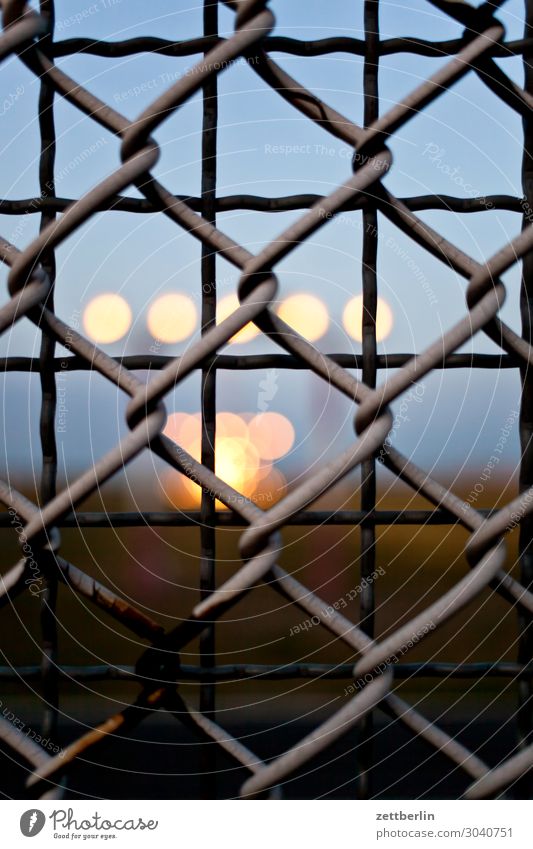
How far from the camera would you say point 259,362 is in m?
0.55

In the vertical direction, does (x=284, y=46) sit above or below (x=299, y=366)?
above

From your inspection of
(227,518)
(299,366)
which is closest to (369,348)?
(299,366)

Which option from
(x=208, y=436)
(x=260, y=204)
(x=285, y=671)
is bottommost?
(x=285, y=671)

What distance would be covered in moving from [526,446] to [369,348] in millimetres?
130

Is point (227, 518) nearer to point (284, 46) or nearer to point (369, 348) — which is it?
point (369, 348)

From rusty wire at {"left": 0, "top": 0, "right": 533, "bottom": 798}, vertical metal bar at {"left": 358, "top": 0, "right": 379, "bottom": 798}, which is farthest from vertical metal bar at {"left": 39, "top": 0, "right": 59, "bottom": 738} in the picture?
vertical metal bar at {"left": 358, "top": 0, "right": 379, "bottom": 798}

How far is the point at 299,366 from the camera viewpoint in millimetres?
533

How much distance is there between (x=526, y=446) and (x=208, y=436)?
0.72ft

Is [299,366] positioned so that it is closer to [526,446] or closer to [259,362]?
[259,362]

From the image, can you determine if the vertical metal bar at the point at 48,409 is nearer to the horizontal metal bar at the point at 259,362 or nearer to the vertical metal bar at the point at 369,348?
the horizontal metal bar at the point at 259,362

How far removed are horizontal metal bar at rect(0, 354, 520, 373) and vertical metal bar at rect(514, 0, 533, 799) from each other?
0.03 metres

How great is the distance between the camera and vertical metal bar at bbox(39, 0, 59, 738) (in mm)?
514

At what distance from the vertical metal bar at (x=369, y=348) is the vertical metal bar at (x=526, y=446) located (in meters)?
0.10

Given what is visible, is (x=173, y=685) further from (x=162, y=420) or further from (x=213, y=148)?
(x=213, y=148)
